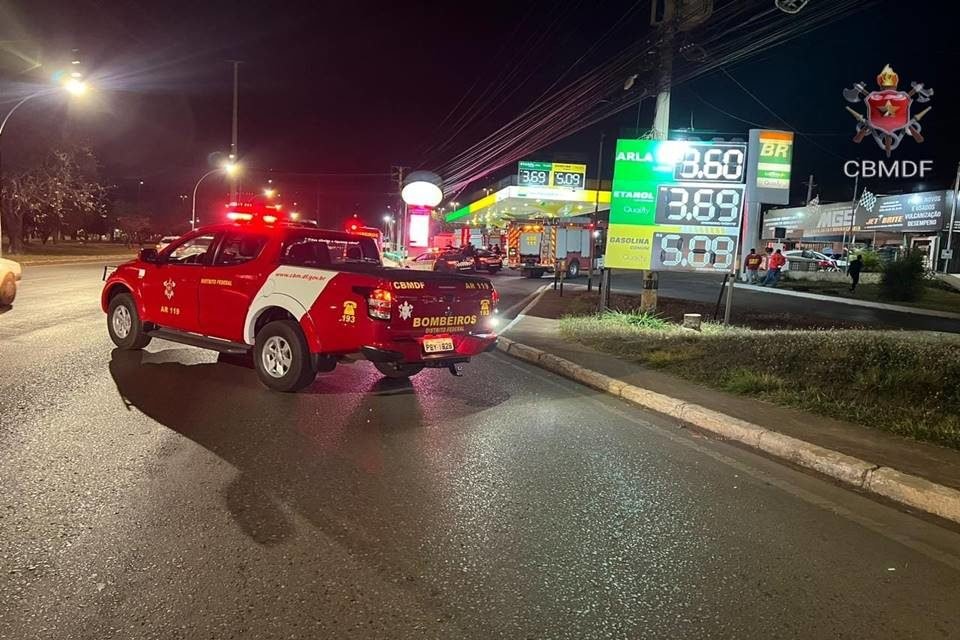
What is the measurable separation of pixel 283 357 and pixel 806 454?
518 centimetres

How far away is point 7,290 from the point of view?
12.9m

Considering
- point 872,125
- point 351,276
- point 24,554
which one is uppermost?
point 872,125

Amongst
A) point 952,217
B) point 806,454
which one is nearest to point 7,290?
point 806,454

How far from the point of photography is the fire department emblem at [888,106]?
105ft

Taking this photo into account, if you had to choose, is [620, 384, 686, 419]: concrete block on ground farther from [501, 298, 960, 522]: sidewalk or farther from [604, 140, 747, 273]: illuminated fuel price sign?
[604, 140, 747, 273]: illuminated fuel price sign

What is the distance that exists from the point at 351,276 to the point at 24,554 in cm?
374

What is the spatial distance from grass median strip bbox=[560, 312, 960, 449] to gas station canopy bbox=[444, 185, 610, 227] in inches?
1297

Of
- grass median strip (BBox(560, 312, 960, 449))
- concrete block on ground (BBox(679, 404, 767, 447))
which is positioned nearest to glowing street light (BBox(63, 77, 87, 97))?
grass median strip (BBox(560, 312, 960, 449))

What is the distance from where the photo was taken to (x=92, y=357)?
8656 mm

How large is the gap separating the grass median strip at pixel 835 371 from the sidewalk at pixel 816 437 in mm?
308

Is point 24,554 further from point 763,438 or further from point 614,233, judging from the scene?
point 614,233

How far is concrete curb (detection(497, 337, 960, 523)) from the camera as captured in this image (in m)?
4.82

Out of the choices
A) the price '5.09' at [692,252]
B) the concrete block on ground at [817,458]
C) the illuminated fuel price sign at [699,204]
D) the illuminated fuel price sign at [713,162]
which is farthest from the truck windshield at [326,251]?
the illuminated fuel price sign at [713,162]

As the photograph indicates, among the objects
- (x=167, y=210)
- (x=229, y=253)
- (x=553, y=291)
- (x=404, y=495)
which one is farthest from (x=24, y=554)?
(x=167, y=210)
